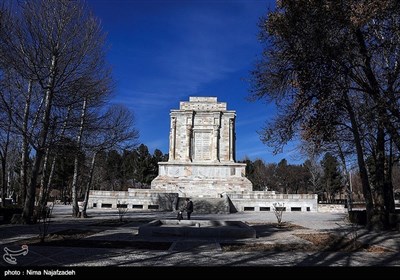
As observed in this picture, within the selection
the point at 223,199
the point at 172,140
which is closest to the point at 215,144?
the point at 172,140

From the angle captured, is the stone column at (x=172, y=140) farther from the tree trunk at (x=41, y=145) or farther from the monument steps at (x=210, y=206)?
the tree trunk at (x=41, y=145)

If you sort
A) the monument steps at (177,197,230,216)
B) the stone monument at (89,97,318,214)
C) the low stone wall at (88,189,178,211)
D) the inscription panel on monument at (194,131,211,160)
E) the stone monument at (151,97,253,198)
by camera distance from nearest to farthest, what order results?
1. the monument steps at (177,197,230,216)
2. the low stone wall at (88,189,178,211)
3. the stone monument at (89,97,318,214)
4. the stone monument at (151,97,253,198)
5. the inscription panel on monument at (194,131,211,160)

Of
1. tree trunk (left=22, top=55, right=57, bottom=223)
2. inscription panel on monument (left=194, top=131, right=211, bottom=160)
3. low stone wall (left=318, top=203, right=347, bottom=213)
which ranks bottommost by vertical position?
low stone wall (left=318, top=203, right=347, bottom=213)

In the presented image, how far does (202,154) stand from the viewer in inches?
1922

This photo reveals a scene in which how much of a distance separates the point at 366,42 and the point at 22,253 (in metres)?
13.7

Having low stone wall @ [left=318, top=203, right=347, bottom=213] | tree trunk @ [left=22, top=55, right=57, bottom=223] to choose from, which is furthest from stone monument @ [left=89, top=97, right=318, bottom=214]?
tree trunk @ [left=22, top=55, right=57, bottom=223]

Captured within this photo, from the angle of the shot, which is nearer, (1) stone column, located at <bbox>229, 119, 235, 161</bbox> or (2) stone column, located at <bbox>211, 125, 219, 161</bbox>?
(2) stone column, located at <bbox>211, 125, 219, 161</bbox>

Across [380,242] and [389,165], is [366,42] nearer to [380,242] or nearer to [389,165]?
[380,242]

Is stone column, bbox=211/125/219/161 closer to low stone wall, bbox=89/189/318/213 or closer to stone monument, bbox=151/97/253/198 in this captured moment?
stone monument, bbox=151/97/253/198

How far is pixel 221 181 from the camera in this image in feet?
148

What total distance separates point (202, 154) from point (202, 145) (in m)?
1.26

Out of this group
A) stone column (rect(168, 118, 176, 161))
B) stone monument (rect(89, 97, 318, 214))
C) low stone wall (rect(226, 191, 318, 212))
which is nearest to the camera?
stone monument (rect(89, 97, 318, 214))

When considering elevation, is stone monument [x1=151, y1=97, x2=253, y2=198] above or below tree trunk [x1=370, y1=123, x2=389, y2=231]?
above

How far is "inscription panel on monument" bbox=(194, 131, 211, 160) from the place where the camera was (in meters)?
48.8
